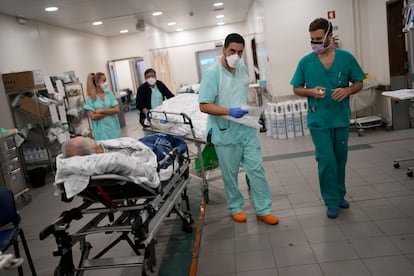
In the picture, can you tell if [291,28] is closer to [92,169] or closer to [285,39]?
[285,39]

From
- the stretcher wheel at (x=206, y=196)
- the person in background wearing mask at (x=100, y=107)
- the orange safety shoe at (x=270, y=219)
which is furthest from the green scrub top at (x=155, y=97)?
the orange safety shoe at (x=270, y=219)

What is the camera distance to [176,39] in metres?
12.0

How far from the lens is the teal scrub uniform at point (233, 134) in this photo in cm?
285

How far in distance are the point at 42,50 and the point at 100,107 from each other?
305 centimetres

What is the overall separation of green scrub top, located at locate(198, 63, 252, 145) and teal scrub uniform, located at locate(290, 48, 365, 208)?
19.0 inches

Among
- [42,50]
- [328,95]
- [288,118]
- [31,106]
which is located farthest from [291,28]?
[42,50]

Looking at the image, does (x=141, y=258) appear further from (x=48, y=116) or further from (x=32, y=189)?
(x=48, y=116)

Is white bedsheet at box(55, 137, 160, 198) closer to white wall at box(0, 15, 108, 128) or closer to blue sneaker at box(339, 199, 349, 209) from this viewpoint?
blue sneaker at box(339, 199, 349, 209)

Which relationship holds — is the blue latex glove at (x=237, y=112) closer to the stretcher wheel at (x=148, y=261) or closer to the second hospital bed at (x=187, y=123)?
Answer: the second hospital bed at (x=187, y=123)

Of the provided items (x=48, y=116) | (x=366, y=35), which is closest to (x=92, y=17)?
(x=48, y=116)

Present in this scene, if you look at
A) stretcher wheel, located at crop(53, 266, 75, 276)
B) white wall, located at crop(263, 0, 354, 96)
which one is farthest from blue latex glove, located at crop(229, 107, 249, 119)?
white wall, located at crop(263, 0, 354, 96)

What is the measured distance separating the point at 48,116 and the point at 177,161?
3677 millimetres

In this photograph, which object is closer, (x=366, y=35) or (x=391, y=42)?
(x=391, y=42)

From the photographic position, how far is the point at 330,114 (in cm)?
276
